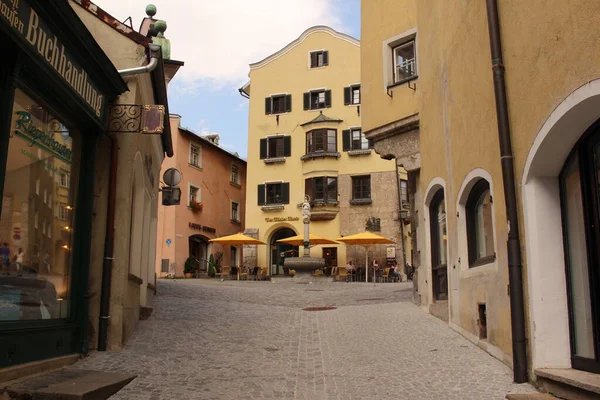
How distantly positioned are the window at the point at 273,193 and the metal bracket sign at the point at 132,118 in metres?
29.7

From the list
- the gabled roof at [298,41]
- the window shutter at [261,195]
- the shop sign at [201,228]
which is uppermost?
the gabled roof at [298,41]

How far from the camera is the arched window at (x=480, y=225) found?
29.0ft

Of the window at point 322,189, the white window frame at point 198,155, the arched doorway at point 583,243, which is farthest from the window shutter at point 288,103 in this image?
the arched doorway at point 583,243

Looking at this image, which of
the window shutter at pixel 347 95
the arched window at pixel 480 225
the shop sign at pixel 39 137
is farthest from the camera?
the window shutter at pixel 347 95

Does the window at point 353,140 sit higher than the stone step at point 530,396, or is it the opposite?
the window at point 353,140

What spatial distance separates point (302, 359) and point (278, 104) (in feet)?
106

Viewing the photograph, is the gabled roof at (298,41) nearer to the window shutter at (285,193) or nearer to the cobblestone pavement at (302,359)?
the window shutter at (285,193)

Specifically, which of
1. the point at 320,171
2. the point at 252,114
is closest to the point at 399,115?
the point at 320,171

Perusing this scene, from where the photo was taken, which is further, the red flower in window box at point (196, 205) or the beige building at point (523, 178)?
the red flower in window box at point (196, 205)

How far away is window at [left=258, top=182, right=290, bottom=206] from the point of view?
3828 cm

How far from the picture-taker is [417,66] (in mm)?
14172

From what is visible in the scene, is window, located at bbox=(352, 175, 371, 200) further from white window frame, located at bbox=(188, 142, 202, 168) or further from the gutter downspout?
the gutter downspout

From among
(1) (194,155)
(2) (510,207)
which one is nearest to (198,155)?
(1) (194,155)

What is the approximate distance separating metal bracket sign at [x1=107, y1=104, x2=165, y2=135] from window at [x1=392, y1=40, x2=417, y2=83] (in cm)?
797
